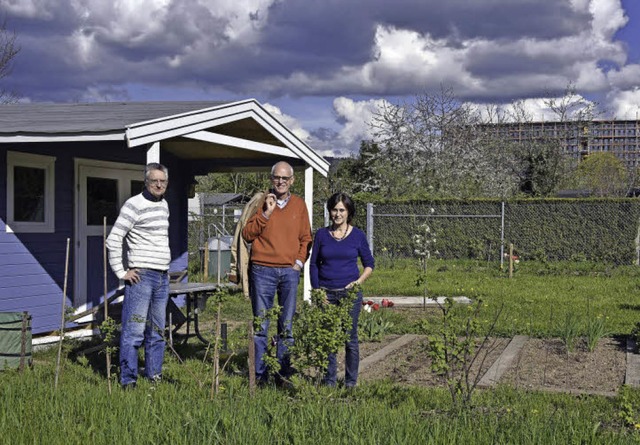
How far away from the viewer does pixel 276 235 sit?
6.48 m

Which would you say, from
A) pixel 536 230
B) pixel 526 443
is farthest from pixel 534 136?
pixel 526 443

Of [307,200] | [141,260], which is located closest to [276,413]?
[141,260]

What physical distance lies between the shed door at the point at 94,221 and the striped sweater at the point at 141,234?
386cm

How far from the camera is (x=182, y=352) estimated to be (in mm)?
8641

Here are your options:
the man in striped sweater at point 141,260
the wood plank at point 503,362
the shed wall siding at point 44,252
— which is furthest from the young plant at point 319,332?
the shed wall siding at point 44,252

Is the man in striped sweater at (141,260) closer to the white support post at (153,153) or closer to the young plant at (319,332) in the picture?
the young plant at (319,332)

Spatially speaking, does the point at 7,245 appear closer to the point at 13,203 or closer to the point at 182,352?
the point at 13,203

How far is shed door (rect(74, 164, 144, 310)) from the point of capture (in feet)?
33.1

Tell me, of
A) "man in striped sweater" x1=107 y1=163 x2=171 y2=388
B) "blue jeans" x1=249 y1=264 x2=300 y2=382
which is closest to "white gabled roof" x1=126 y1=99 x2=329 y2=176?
"man in striped sweater" x1=107 y1=163 x2=171 y2=388

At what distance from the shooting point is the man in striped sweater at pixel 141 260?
6.30 m

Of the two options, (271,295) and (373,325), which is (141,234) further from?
(373,325)

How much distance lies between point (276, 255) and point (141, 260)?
1.06 metres

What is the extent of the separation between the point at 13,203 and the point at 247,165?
4330 mm

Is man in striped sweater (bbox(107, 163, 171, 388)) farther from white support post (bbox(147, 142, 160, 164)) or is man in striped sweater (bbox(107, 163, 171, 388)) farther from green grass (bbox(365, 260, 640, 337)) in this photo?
green grass (bbox(365, 260, 640, 337))
